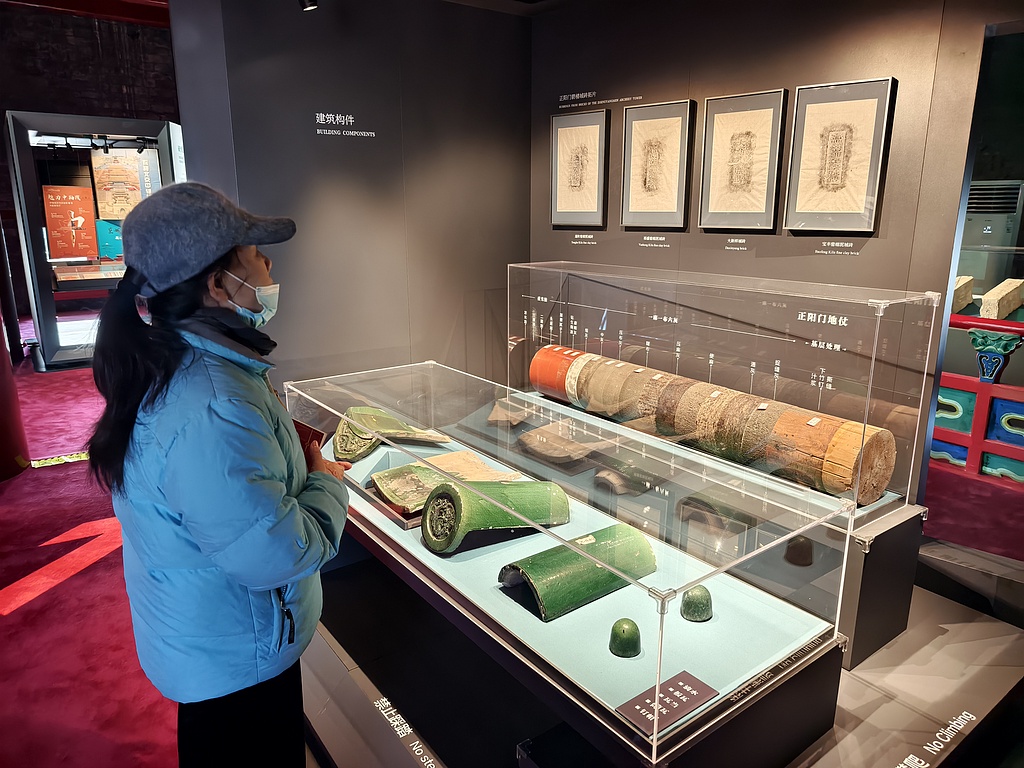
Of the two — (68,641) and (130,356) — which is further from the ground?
(130,356)

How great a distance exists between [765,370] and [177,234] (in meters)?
2.26

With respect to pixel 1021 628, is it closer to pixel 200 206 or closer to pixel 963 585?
pixel 963 585

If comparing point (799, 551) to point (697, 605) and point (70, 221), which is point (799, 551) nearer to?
point (697, 605)

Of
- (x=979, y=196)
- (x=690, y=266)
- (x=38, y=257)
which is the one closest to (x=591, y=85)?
(x=690, y=266)

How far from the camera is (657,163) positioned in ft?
12.0

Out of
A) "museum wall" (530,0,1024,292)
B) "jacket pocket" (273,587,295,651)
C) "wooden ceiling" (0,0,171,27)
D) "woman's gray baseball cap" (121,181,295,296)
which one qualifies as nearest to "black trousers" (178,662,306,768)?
"jacket pocket" (273,587,295,651)

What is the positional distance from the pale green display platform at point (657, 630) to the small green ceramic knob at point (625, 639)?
0.04ft

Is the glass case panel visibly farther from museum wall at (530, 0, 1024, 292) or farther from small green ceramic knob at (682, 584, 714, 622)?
small green ceramic knob at (682, 584, 714, 622)

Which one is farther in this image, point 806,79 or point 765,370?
point 806,79

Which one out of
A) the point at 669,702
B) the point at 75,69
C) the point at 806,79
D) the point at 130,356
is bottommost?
the point at 669,702

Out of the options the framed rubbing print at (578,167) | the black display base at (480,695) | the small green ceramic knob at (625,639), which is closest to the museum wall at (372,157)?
the framed rubbing print at (578,167)

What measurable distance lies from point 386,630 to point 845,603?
1.73m

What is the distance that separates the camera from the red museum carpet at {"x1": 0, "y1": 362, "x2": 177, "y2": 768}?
2432 mm

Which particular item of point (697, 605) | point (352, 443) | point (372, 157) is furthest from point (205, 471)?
point (372, 157)
